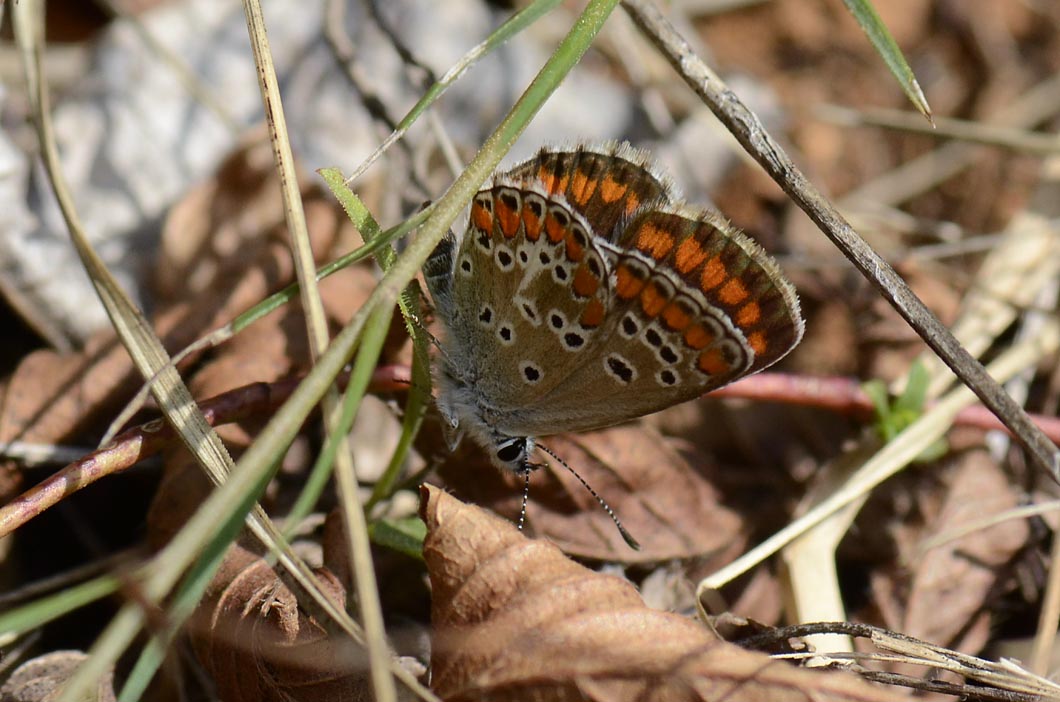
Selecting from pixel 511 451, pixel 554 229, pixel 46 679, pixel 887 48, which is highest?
pixel 887 48

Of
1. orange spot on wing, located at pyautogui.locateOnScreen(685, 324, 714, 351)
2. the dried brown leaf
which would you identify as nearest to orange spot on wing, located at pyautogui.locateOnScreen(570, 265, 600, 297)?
orange spot on wing, located at pyautogui.locateOnScreen(685, 324, 714, 351)

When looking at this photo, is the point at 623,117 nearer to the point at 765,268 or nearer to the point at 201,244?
the point at 201,244

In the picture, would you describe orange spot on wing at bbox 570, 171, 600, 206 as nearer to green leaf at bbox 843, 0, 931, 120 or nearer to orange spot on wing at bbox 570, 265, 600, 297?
orange spot on wing at bbox 570, 265, 600, 297

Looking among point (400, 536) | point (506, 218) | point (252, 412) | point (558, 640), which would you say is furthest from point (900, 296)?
point (252, 412)

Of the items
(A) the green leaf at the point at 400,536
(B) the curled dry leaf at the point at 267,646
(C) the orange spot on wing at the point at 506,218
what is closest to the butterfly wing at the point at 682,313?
(C) the orange spot on wing at the point at 506,218

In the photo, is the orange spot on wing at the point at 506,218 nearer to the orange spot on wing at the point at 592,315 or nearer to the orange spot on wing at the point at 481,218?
the orange spot on wing at the point at 481,218

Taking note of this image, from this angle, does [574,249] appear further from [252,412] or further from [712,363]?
[252,412]

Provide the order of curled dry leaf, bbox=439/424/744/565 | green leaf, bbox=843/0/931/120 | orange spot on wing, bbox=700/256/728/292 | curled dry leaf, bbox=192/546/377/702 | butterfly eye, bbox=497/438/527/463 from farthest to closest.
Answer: curled dry leaf, bbox=439/424/744/565, butterfly eye, bbox=497/438/527/463, orange spot on wing, bbox=700/256/728/292, green leaf, bbox=843/0/931/120, curled dry leaf, bbox=192/546/377/702
